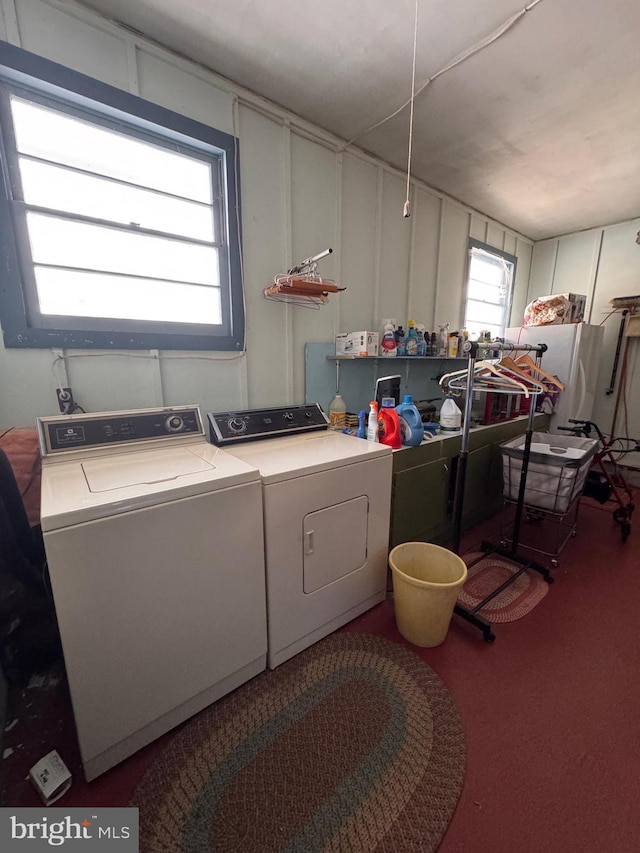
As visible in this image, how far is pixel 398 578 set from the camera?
1.59 m

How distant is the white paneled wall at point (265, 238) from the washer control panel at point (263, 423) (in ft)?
0.74

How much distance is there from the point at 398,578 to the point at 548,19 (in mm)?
2580

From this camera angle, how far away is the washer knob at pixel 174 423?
166 cm

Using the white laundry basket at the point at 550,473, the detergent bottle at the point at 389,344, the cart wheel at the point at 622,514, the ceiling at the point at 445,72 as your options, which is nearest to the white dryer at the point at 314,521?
the detergent bottle at the point at 389,344

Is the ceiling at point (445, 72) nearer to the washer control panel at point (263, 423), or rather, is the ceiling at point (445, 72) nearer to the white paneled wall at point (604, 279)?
the white paneled wall at point (604, 279)

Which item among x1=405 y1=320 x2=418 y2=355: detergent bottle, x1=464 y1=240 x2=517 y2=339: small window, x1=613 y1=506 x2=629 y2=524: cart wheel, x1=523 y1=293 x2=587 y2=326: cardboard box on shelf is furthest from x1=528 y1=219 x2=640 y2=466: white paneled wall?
x1=405 y1=320 x2=418 y2=355: detergent bottle

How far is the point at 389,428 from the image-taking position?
73.5 inches

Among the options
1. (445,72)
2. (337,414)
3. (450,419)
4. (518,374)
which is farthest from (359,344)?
(445,72)

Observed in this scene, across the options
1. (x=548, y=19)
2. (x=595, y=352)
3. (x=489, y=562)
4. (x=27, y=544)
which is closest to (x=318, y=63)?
(x=548, y=19)

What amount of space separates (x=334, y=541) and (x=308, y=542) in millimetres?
159

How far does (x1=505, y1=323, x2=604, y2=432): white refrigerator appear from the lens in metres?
3.18

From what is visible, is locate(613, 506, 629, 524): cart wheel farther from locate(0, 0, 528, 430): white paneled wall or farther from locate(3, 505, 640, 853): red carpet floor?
locate(0, 0, 528, 430): white paneled wall

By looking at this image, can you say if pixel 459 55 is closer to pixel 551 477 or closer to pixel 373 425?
pixel 373 425

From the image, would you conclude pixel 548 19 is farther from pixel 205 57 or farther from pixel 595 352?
pixel 595 352
